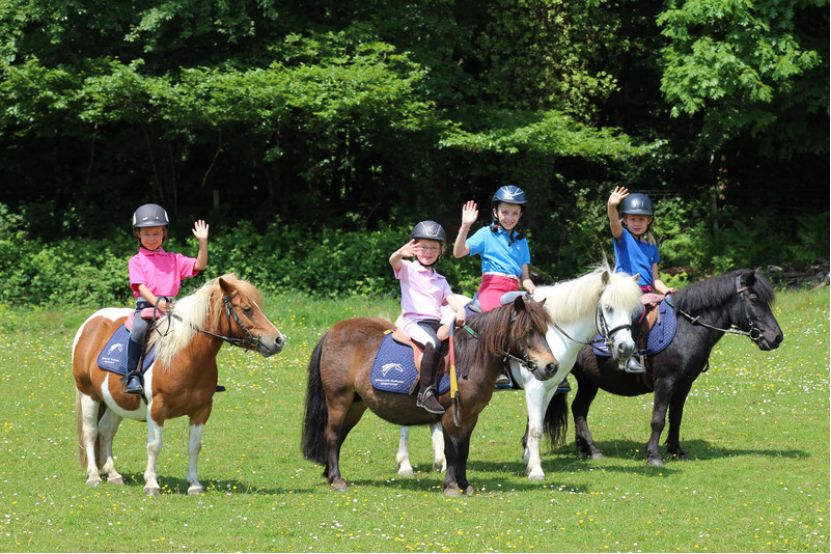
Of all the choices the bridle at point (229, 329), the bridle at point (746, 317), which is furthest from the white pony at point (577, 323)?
the bridle at point (229, 329)

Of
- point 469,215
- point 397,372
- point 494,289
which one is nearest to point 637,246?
point 494,289

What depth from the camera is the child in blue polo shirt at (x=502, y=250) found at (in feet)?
39.1

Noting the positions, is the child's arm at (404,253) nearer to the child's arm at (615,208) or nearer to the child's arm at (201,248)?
the child's arm at (201,248)

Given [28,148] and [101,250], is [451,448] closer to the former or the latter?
[101,250]

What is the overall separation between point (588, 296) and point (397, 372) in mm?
2120

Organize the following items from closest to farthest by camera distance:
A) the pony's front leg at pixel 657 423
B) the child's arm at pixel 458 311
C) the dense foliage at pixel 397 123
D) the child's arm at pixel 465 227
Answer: the child's arm at pixel 458 311
the child's arm at pixel 465 227
the pony's front leg at pixel 657 423
the dense foliage at pixel 397 123

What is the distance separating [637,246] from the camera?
41.2 ft

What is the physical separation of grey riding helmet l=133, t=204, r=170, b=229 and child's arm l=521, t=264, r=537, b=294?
368cm

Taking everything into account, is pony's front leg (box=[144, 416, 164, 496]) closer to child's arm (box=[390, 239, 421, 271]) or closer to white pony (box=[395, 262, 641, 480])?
child's arm (box=[390, 239, 421, 271])

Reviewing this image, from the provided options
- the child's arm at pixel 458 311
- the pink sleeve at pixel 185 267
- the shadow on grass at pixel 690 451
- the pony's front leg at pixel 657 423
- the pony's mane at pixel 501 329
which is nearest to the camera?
the pony's mane at pixel 501 329

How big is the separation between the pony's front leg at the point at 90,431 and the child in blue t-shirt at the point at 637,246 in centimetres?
557

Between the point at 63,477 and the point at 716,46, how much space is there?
59.1 feet

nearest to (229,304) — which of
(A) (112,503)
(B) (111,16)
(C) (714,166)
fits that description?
(A) (112,503)

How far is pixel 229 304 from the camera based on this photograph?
10469 millimetres
